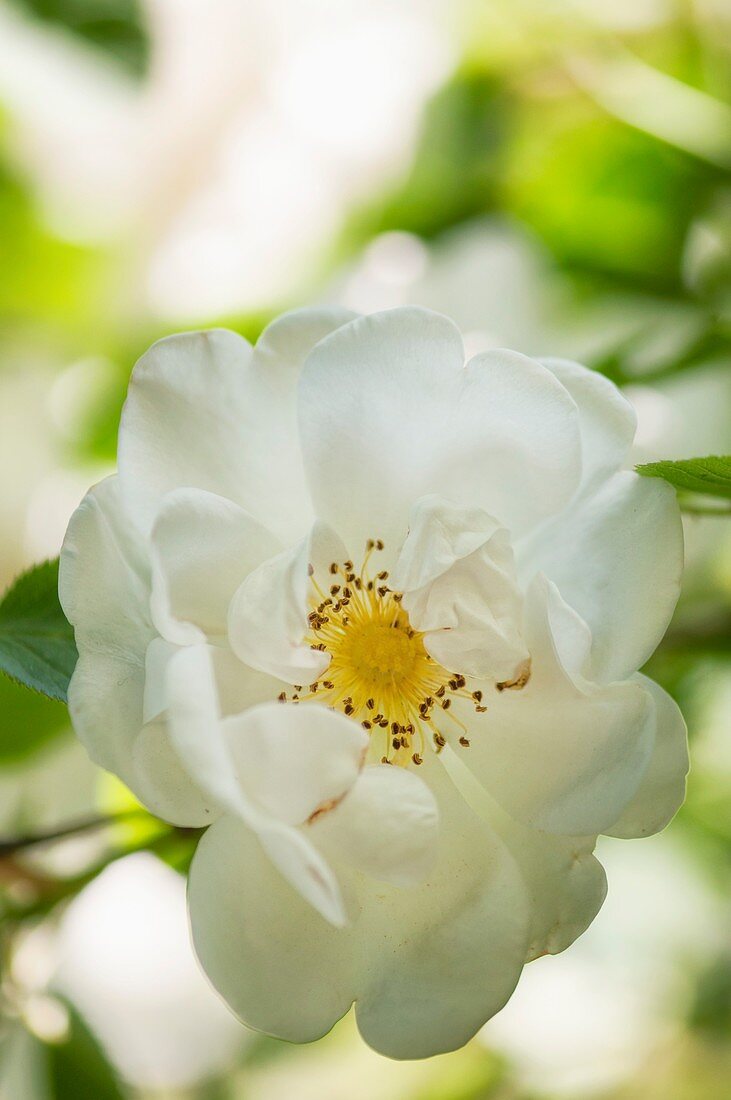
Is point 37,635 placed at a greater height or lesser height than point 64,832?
greater

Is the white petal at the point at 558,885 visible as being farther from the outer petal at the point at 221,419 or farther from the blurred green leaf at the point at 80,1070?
the blurred green leaf at the point at 80,1070

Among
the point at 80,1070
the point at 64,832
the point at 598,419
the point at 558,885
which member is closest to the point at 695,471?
the point at 598,419

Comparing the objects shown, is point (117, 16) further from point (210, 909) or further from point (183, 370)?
point (210, 909)

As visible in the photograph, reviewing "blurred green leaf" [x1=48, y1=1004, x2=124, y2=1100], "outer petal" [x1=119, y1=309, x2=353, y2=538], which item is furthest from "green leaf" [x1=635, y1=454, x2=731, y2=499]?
"blurred green leaf" [x1=48, y1=1004, x2=124, y2=1100]

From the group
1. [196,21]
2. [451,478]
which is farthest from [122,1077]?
[196,21]

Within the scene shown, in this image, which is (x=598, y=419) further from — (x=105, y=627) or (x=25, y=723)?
(x=25, y=723)

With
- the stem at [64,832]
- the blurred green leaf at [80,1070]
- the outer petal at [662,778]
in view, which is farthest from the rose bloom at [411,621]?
the blurred green leaf at [80,1070]

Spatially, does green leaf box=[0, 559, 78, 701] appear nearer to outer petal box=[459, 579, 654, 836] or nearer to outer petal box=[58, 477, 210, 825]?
outer petal box=[58, 477, 210, 825]

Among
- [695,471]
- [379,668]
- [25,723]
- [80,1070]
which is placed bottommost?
[80,1070]
